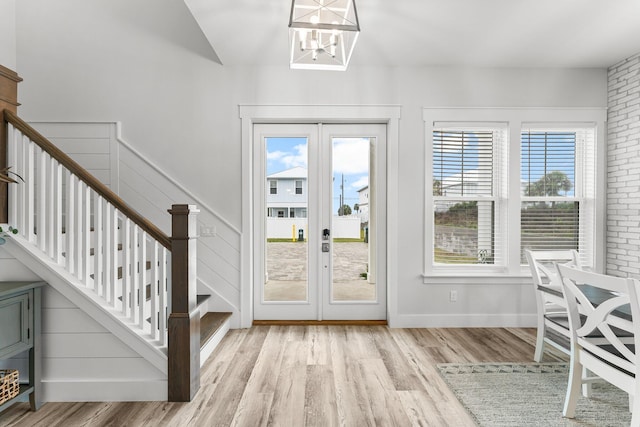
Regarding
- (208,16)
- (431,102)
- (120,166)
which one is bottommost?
(120,166)

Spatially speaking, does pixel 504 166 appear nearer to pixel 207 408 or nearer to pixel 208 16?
pixel 208 16

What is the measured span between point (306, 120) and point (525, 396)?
305 centimetres

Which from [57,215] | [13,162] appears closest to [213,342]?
[57,215]

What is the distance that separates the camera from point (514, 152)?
156 inches

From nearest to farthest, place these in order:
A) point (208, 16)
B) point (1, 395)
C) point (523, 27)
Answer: point (1, 395) < point (208, 16) < point (523, 27)

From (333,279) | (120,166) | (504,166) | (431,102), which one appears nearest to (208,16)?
(120,166)

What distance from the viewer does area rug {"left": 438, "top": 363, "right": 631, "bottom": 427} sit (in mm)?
2162

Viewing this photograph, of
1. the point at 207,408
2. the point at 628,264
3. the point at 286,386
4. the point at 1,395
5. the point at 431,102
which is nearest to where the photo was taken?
the point at 1,395

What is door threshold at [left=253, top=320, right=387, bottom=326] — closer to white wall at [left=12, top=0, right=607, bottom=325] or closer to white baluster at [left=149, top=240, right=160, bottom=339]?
white wall at [left=12, top=0, right=607, bottom=325]

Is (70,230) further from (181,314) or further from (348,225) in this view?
(348,225)

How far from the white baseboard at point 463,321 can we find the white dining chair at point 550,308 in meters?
0.85

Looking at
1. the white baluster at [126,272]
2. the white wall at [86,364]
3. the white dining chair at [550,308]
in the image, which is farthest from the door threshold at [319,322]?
the white baluster at [126,272]

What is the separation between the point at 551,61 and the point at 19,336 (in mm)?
4912

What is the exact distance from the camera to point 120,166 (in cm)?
387
